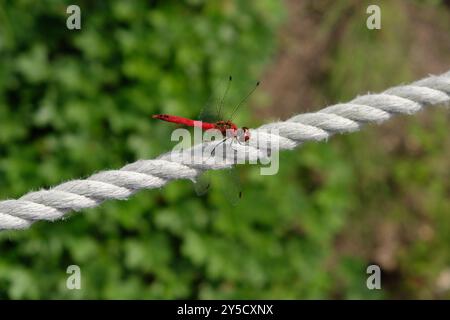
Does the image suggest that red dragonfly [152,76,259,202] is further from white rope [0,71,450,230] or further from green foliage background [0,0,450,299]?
green foliage background [0,0,450,299]

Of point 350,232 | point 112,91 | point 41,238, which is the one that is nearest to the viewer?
point 41,238

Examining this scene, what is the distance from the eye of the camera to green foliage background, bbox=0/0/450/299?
9.25 ft

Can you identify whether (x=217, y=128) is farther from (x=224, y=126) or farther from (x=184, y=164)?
(x=184, y=164)

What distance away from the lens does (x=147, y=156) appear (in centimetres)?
281

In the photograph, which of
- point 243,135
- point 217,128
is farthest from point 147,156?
point 243,135

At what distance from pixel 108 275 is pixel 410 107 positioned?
5.64ft

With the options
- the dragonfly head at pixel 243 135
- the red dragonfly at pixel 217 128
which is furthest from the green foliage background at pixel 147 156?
the dragonfly head at pixel 243 135

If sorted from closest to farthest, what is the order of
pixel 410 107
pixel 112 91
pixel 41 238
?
pixel 410 107 < pixel 41 238 < pixel 112 91

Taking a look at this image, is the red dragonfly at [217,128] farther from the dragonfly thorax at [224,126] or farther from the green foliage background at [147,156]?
the green foliage background at [147,156]

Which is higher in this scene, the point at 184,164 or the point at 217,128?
the point at 217,128

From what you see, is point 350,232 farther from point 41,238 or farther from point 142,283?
point 41,238

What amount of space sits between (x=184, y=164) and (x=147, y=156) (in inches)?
54.4

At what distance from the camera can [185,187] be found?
2.90 metres
